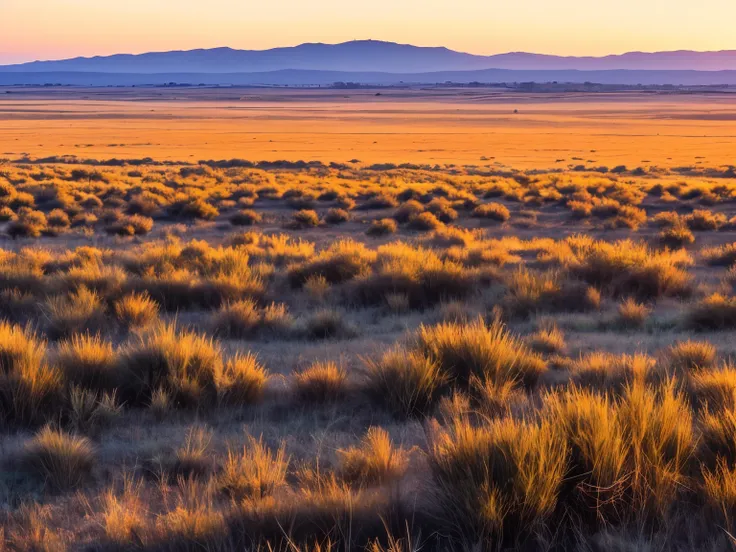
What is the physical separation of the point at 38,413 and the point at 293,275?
748 cm

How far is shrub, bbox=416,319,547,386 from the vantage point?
7566 millimetres

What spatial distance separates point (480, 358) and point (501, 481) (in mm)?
3287

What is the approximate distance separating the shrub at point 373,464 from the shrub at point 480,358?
2.06 meters

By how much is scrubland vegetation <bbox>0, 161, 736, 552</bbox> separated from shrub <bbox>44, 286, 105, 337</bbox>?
0.04 meters

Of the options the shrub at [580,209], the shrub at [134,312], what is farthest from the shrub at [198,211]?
the shrub at [134,312]

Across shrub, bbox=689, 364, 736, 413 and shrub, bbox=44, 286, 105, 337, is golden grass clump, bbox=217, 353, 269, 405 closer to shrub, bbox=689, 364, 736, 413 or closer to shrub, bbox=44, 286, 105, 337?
shrub, bbox=44, 286, 105, 337

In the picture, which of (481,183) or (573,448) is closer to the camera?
(573,448)

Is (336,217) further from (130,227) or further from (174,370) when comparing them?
(174,370)

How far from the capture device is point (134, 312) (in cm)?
1066

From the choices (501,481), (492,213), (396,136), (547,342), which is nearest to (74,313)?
(547,342)

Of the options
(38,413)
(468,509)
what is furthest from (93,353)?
(468,509)

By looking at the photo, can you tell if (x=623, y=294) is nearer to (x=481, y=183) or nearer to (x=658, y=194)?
(x=658, y=194)

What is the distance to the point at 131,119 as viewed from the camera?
4451 inches

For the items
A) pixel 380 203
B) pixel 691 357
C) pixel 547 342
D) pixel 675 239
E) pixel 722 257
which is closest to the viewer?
pixel 691 357
